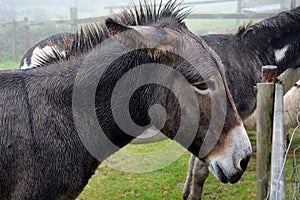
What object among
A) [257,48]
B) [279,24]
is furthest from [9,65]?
[279,24]

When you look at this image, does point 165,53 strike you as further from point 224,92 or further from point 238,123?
point 238,123

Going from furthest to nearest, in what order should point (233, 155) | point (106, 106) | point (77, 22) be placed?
point (77, 22) → point (106, 106) → point (233, 155)

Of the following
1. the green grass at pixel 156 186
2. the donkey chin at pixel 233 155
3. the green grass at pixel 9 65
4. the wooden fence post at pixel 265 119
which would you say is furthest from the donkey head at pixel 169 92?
the green grass at pixel 9 65

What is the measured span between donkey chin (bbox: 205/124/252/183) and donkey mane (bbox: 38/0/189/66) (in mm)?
792

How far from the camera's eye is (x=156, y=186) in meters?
5.23

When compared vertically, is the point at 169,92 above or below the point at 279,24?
below

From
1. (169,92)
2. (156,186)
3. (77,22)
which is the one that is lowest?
(156,186)

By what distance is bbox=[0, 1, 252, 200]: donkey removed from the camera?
2230 millimetres

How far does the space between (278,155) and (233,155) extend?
0.86 ft

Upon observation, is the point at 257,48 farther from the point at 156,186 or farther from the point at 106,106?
the point at 106,106

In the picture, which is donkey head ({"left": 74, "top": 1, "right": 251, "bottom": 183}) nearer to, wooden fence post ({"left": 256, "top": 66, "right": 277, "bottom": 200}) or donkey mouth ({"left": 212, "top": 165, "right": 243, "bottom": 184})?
donkey mouth ({"left": 212, "top": 165, "right": 243, "bottom": 184})

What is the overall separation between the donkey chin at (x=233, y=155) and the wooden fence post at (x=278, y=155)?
0.57 ft

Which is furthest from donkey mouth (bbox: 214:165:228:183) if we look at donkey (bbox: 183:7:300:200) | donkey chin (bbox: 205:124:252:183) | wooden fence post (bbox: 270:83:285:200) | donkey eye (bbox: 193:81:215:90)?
donkey (bbox: 183:7:300:200)

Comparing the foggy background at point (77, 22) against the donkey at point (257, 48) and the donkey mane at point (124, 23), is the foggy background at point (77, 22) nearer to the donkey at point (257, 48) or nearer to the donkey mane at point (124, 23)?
the donkey at point (257, 48)
